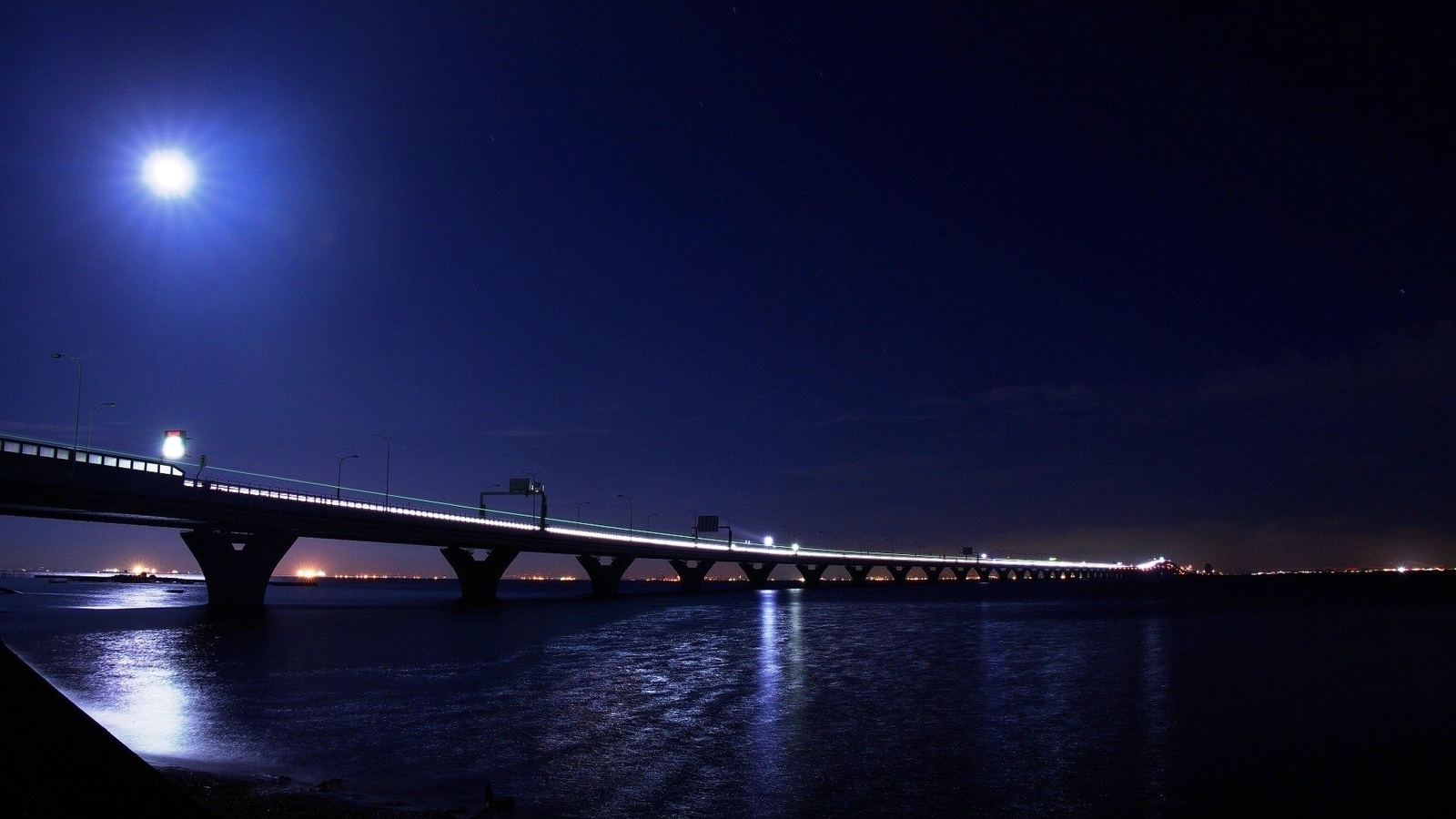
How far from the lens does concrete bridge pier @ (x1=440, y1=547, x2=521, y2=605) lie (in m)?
132

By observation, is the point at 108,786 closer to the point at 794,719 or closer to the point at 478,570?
the point at 794,719

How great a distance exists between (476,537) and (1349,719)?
103 meters

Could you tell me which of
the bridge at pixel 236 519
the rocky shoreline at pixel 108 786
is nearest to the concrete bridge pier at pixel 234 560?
the bridge at pixel 236 519

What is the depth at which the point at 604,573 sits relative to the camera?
173 meters

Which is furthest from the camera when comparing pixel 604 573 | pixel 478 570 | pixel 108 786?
pixel 604 573

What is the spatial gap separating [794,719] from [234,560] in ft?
272

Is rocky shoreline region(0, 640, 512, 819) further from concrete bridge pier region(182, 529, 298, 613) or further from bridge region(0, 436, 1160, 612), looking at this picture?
concrete bridge pier region(182, 529, 298, 613)

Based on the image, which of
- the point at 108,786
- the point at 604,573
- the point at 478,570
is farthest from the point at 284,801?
the point at 604,573

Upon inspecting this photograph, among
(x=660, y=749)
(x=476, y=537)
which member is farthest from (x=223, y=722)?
(x=476, y=537)

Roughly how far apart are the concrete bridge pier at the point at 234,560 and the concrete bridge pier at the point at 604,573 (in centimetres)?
7988

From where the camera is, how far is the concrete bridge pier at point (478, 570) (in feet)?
432

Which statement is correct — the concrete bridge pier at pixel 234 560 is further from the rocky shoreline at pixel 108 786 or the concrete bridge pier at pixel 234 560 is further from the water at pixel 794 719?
the rocky shoreline at pixel 108 786

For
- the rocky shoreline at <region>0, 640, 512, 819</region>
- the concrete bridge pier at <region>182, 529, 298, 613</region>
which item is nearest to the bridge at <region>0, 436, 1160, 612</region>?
the concrete bridge pier at <region>182, 529, 298, 613</region>

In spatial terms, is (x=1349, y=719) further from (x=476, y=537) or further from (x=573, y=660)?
(x=476, y=537)
